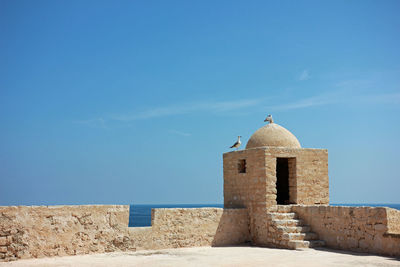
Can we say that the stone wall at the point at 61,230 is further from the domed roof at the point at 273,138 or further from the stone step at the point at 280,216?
the domed roof at the point at 273,138

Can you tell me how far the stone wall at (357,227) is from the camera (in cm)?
851

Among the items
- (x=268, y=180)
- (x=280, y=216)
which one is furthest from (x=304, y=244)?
(x=268, y=180)

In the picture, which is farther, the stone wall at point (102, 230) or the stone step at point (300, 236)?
the stone step at point (300, 236)

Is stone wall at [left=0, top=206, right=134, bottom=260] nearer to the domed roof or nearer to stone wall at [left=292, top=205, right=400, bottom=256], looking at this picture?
the domed roof

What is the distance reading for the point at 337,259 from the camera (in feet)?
26.6

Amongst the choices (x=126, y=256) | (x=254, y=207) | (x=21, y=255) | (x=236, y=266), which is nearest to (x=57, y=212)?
(x=21, y=255)

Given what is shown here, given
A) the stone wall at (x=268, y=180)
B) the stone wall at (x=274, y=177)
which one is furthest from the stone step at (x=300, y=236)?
the stone wall at (x=274, y=177)

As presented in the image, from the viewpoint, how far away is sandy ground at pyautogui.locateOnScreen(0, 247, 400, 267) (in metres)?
7.81

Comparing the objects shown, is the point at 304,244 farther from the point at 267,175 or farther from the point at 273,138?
the point at 273,138

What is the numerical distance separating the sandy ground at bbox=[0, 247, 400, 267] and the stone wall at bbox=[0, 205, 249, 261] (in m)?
0.31

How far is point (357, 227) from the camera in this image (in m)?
9.16

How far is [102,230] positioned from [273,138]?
561 cm

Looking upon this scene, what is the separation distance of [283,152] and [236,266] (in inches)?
178

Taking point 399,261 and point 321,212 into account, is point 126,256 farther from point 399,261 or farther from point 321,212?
point 399,261
